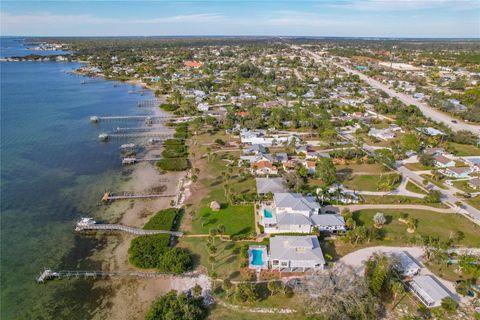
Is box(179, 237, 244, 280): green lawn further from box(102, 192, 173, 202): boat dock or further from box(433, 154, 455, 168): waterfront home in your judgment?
box(433, 154, 455, 168): waterfront home

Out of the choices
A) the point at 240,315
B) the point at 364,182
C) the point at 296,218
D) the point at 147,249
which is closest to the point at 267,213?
the point at 296,218

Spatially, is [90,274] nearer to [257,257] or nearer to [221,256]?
[221,256]

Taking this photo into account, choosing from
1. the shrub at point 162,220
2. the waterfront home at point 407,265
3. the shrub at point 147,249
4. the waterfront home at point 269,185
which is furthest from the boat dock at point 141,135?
the waterfront home at point 407,265

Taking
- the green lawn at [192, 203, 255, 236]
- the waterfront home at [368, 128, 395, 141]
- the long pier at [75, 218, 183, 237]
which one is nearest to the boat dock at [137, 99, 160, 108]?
the long pier at [75, 218, 183, 237]

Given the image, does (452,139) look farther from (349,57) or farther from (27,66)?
(27,66)

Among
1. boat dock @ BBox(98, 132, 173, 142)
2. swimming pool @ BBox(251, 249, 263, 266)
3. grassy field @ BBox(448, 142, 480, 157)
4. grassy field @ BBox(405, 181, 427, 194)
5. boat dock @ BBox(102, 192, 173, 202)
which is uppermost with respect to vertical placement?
boat dock @ BBox(98, 132, 173, 142)

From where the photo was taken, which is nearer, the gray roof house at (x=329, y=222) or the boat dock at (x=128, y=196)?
the gray roof house at (x=329, y=222)

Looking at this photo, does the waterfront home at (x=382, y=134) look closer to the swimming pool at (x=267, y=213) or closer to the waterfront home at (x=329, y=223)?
the waterfront home at (x=329, y=223)
